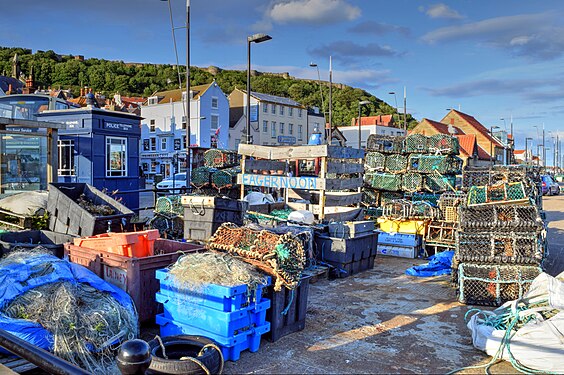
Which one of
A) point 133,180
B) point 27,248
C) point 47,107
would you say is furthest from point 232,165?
point 27,248

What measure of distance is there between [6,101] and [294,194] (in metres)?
11.2

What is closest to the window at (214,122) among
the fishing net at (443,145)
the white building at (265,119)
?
the white building at (265,119)

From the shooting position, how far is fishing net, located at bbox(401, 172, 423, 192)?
15609mm

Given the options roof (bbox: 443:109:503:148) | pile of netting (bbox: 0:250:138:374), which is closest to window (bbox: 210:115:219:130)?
roof (bbox: 443:109:503:148)

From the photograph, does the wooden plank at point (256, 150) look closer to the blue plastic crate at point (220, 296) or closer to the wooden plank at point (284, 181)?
the wooden plank at point (284, 181)

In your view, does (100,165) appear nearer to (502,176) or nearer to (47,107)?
(47,107)

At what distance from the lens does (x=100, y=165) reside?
14531 millimetres

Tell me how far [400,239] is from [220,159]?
27.4 ft

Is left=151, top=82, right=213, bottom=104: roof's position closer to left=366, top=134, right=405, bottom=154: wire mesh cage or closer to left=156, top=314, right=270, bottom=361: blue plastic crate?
left=366, top=134, right=405, bottom=154: wire mesh cage

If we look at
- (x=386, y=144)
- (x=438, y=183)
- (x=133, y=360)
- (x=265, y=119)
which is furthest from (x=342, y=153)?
(x=265, y=119)

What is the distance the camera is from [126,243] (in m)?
6.16

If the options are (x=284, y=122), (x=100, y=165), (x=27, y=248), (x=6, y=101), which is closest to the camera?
(x=27, y=248)

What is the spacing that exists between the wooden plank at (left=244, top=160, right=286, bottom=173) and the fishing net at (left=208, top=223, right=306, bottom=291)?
227 inches

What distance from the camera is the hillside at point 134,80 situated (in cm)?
9369
